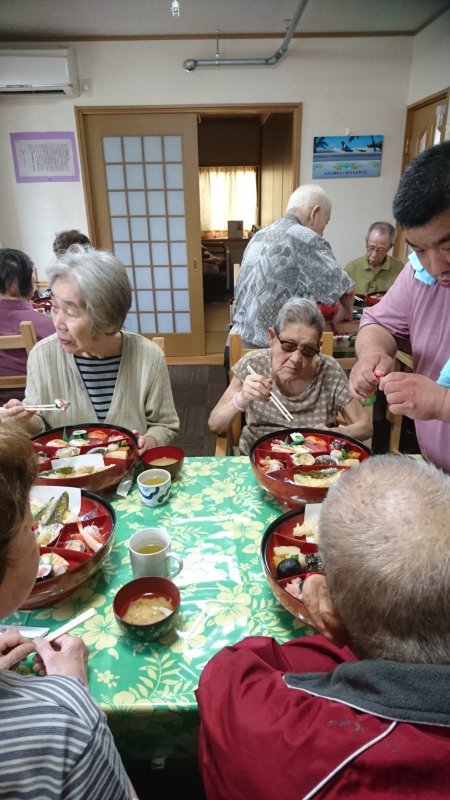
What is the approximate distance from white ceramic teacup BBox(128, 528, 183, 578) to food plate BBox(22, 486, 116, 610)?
6 cm

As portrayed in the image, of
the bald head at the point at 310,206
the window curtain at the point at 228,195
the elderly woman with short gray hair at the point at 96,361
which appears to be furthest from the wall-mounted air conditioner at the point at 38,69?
the window curtain at the point at 228,195

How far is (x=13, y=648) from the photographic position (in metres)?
0.84

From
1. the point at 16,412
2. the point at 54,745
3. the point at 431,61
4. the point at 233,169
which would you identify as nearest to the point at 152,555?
the point at 54,745

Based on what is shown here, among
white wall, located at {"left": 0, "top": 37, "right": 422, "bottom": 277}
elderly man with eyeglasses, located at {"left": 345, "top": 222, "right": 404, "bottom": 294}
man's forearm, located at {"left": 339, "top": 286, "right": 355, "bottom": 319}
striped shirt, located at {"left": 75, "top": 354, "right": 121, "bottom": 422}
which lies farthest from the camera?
white wall, located at {"left": 0, "top": 37, "right": 422, "bottom": 277}

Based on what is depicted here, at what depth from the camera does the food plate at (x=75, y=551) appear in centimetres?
93

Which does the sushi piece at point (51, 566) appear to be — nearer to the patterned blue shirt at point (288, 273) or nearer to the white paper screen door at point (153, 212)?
the patterned blue shirt at point (288, 273)

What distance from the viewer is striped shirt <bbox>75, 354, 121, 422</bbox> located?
1795 mm

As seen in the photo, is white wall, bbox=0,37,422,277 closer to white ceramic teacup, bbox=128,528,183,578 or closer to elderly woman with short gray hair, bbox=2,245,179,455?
elderly woman with short gray hair, bbox=2,245,179,455

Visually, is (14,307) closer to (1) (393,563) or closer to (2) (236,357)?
(2) (236,357)

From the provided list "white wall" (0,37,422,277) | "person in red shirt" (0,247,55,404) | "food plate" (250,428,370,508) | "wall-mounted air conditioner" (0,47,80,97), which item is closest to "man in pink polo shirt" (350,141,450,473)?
"food plate" (250,428,370,508)

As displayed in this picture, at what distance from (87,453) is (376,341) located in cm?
101

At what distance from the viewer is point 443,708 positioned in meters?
0.52

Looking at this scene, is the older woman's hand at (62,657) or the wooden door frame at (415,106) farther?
the wooden door frame at (415,106)

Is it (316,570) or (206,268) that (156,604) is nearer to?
(316,570)
